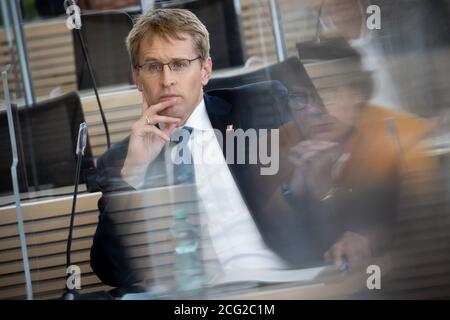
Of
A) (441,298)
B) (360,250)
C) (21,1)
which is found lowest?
(441,298)

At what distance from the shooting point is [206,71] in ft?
6.30

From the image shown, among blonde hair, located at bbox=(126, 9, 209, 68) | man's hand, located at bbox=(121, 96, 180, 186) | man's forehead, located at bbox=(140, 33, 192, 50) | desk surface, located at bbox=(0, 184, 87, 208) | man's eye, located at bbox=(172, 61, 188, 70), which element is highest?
blonde hair, located at bbox=(126, 9, 209, 68)

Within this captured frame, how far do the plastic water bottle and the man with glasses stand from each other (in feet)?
0.18

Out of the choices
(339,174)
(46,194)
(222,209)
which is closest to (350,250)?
(339,174)

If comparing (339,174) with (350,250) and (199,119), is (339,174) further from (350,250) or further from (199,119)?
(199,119)

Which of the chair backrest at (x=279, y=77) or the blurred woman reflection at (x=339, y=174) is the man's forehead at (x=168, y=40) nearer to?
the chair backrest at (x=279, y=77)

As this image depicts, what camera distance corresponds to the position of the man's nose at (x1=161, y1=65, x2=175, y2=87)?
1.89 m

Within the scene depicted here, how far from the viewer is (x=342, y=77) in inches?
Answer: 74.1

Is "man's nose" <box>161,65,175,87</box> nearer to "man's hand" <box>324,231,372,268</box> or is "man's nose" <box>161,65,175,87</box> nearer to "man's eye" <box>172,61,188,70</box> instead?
"man's eye" <box>172,61,188,70</box>

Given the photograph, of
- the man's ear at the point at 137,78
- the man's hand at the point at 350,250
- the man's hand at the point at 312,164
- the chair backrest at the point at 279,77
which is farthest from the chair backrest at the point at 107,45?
the man's hand at the point at 350,250

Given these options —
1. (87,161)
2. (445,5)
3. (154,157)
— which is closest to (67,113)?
(87,161)

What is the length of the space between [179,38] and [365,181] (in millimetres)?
584

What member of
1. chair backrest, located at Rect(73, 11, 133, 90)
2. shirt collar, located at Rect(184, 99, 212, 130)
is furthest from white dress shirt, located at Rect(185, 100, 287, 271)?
chair backrest, located at Rect(73, 11, 133, 90)
